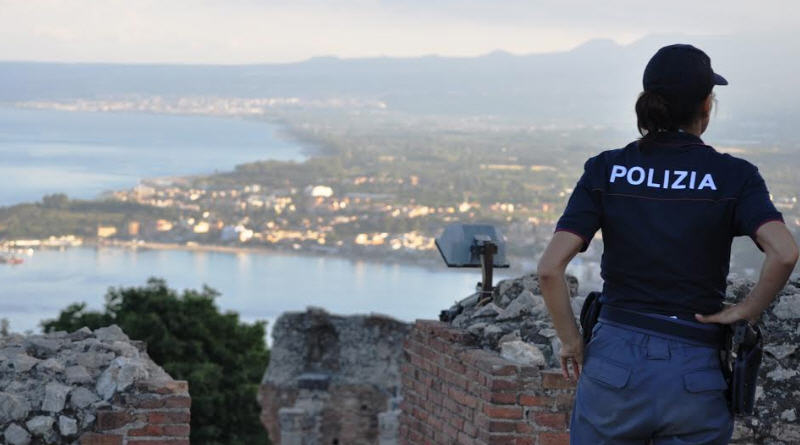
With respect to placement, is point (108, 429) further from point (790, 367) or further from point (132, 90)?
point (132, 90)

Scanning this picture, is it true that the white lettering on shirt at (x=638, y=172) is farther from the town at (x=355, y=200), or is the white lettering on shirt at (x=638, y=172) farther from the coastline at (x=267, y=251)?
the coastline at (x=267, y=251)

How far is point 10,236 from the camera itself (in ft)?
213

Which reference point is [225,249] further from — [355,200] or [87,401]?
[87,401]

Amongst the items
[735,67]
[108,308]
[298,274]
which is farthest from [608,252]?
[298,274]

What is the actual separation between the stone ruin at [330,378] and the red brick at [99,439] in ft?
39.3

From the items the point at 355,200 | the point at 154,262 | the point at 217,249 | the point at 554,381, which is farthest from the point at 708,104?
the point at 355,200

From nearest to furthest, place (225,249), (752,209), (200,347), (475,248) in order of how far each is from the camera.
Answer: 1. (752,209)
2. (475,248)
3. (200,347)
4. (225,249)

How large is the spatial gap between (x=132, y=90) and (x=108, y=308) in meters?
85.2

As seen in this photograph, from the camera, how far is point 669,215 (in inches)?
146

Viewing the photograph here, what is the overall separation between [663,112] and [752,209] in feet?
1.24

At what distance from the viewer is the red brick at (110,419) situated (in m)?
6.23

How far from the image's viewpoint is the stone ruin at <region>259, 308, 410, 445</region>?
18500 mm

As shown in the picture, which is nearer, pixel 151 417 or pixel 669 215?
pixel 669 215

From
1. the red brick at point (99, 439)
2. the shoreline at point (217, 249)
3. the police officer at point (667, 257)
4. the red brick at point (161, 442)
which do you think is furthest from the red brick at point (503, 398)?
the shoreline at point (217, 249)
